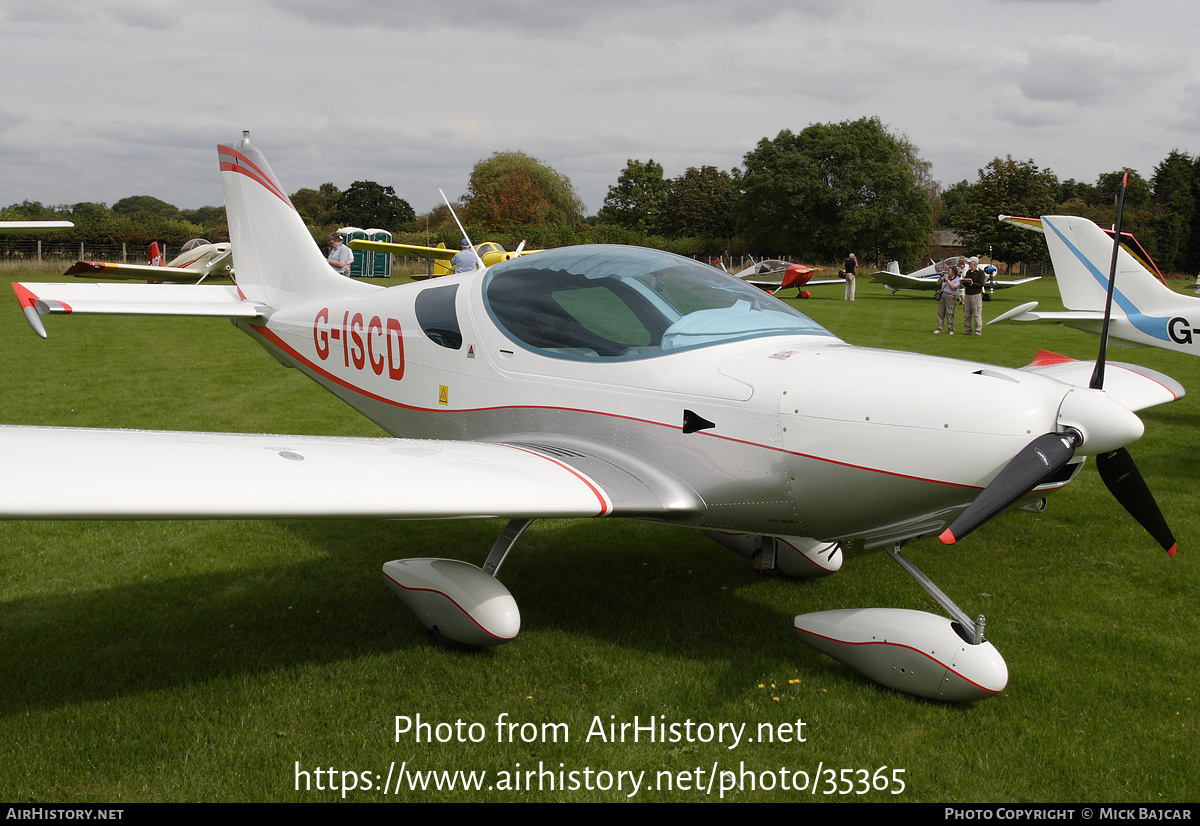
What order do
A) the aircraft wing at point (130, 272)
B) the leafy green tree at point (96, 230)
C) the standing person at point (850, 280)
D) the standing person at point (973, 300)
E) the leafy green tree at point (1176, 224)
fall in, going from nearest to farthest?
1. the standing person at point (973, 300)
2. the aircraft wing at point (130, 272)
3. the standing person at point (850, 280)
4. the leafy green tree at point (96, 230)
5. the leafy green tree at point (1176, 224)

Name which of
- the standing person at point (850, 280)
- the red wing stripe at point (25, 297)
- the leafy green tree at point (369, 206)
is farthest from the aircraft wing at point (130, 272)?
the leafy green tree at point (369, 206)

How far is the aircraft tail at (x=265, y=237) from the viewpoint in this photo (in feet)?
21.1

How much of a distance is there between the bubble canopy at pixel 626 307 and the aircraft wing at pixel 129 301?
2770 millimetres

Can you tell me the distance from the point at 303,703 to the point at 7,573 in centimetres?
262

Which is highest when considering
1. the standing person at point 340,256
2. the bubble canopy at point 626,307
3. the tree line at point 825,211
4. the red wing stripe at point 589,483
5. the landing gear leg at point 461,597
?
the tree line at point 825,211

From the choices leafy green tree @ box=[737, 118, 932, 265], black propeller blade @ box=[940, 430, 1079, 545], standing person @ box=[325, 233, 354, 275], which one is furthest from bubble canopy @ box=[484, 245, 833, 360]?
leafy green tree @ box=[737, 118, 932, 265]

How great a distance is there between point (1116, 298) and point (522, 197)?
56222mm

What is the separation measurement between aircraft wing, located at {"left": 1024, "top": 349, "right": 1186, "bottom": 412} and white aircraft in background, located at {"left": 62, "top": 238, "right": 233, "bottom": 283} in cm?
2130

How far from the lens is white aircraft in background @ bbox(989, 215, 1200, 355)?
9.20 meters

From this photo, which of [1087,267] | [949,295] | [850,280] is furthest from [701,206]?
[1087,267]

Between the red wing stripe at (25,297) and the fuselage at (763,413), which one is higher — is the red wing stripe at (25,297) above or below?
above

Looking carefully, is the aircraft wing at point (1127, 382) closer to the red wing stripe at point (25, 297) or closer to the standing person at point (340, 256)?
the red wing stripe at point (25, 297)
